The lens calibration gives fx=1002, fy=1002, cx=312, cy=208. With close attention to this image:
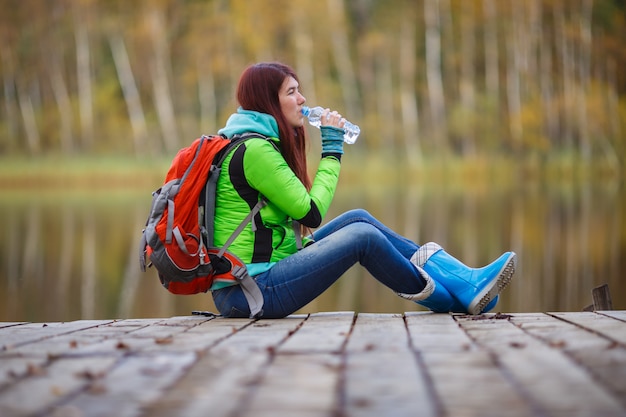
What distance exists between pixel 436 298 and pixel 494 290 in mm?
240

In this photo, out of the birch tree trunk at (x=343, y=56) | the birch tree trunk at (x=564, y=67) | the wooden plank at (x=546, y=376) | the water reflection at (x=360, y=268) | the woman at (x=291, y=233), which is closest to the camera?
the wooden plank at (x=546, y=376)

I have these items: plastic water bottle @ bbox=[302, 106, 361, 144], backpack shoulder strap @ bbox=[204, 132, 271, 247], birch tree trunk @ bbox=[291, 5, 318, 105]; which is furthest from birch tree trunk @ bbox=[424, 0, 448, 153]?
backpack shoulder strap @ bbox=[204, 132, 271, 247]

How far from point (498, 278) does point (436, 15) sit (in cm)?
2972

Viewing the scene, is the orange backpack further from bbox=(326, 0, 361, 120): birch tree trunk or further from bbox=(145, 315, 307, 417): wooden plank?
bbox=(326, 0, 361, 120): birch tree trunk

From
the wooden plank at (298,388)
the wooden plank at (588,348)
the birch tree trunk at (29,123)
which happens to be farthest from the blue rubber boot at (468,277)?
the birch tree trunk at (29,123)

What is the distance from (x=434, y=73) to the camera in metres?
32.6

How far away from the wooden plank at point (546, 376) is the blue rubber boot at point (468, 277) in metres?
0.70

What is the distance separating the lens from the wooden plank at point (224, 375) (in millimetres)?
2168

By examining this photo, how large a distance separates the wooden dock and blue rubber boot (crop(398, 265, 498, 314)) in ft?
1.40

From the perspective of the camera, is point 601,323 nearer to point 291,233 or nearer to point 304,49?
point 291,233

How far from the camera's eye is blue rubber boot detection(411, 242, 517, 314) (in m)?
4.02

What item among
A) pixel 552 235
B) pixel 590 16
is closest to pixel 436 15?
pixel 590 16

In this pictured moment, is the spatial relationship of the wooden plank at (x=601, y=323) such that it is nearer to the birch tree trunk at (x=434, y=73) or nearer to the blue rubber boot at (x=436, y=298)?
the blue rubber boot at (x=436, y=298)

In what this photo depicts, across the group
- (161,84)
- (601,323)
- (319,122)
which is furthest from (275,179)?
(161,84)
